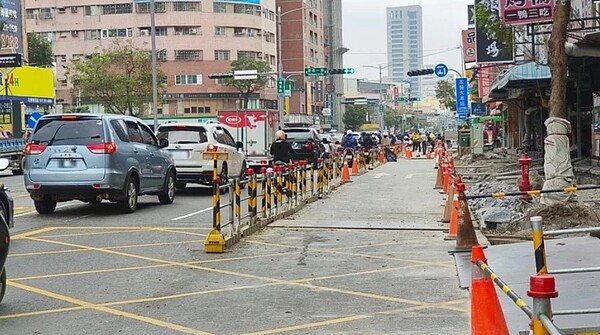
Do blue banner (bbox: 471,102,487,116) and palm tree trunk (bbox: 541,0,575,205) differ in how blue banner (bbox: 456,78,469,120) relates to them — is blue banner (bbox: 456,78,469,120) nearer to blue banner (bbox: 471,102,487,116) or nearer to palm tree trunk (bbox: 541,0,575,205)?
blue banner (bbox: 471,102,487,116)

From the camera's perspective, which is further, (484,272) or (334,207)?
(334,207)

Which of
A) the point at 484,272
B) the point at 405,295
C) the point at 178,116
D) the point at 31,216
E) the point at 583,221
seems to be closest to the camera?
the point at 484,272

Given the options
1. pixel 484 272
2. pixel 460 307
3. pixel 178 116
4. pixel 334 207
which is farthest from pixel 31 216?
pixel 178 116

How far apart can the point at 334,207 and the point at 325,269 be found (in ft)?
27.1

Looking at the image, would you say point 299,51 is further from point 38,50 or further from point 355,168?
point 355,168

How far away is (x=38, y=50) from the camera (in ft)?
275

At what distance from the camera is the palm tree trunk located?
14.1 m

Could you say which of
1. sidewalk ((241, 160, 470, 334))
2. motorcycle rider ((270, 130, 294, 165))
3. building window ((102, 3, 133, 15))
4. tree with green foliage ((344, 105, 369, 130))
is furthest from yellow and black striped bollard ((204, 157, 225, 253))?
tree with green foliage ((344, 105, 369, 130))

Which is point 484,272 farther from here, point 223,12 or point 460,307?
point 223,12

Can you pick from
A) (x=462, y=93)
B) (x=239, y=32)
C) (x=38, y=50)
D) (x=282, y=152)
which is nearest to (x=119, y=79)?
(x=38, y=50)

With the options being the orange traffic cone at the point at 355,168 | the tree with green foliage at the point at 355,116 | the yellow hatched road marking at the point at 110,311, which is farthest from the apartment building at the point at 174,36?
the yellow hatched road marking at the point at 110,311

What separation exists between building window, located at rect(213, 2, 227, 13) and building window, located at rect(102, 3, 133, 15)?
8.45m

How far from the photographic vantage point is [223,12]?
8881 cm

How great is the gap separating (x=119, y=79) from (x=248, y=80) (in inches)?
791
